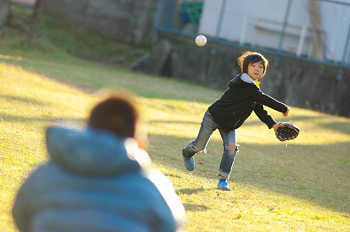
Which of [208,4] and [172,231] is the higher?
[208,4]

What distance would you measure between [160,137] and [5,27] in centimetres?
1405

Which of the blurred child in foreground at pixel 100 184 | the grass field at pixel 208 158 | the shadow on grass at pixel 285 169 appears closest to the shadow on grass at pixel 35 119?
the grass field at pixel 208 158

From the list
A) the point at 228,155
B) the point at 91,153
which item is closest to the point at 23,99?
Answer: the point at 228,155

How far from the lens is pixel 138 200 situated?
1632mm

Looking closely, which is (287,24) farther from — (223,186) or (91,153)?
(91,153)

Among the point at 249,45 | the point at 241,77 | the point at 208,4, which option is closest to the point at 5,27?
the point at 208,4

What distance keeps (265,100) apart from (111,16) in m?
18.0

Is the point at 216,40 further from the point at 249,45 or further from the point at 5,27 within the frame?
the point at 5,27

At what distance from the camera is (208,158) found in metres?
6.43

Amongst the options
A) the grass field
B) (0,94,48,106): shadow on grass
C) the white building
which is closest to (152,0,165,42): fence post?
the white building

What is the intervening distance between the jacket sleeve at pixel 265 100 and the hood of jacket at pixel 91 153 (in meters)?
3.00

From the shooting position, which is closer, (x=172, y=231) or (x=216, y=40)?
(x=172, y=231)

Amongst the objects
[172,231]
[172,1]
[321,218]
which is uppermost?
[172,1]

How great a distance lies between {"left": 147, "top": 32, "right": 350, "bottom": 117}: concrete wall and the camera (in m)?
15.5
